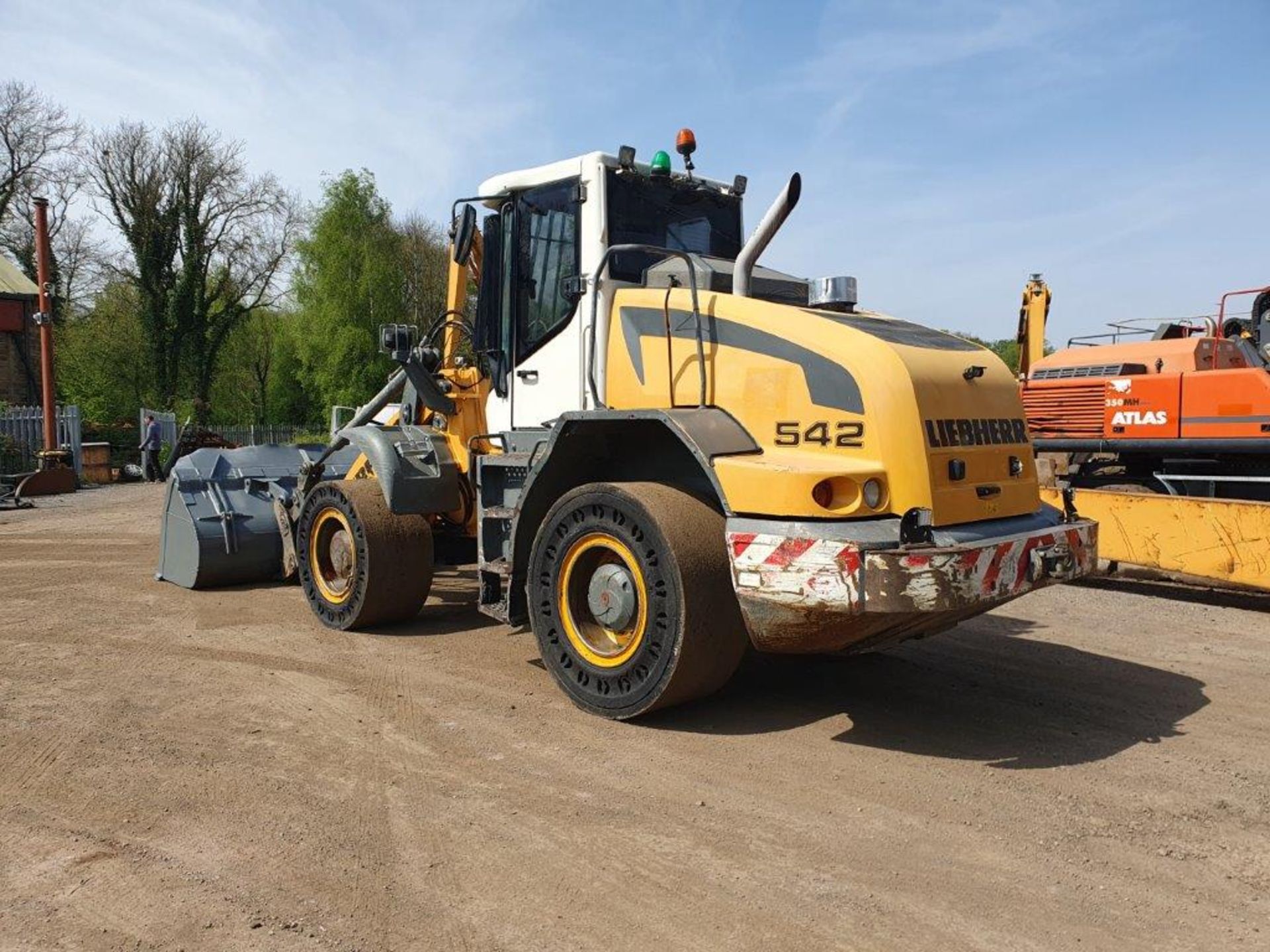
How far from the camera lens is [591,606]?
5.09m

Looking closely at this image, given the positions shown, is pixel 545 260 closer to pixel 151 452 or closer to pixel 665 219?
pixel 665 219

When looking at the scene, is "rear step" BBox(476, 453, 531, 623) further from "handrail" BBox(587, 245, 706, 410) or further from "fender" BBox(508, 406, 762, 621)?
"handrail" BBox(587, 245, 706, 410)

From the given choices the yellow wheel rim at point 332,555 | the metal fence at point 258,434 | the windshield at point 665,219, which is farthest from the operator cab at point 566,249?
the metal fence at point 258,434

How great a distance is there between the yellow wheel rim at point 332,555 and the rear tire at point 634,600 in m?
2.24

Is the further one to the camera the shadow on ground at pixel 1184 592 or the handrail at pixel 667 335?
the shadow on ground at pixel 1184 592

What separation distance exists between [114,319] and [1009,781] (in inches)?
1643

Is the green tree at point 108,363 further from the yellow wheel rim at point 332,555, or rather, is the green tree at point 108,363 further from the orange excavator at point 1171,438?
the orange excavator at point 1171,438

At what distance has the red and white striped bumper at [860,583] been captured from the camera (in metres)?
4.07

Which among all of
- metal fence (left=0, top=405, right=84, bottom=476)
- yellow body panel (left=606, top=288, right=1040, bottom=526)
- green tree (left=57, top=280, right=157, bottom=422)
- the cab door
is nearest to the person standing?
metal fence (left=0, top=405, right=84, bottom=476)

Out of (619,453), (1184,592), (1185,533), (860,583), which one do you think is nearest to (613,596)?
(619,453)

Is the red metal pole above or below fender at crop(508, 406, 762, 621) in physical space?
above

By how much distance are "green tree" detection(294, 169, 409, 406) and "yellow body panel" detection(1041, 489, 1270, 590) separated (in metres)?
35.2

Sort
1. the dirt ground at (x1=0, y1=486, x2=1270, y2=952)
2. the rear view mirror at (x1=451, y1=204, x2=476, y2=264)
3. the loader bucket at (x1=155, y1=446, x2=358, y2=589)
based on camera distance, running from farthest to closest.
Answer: the loader bucket at (x1=155, y1=446, x2=358, y2=589) → the rear view mirror at (x1=451, y1=204, x2=476, y2=264) → the dirt ground at (x1=0, y1=486, x2=1270, y2=952)

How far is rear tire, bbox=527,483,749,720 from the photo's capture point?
4.59 m
